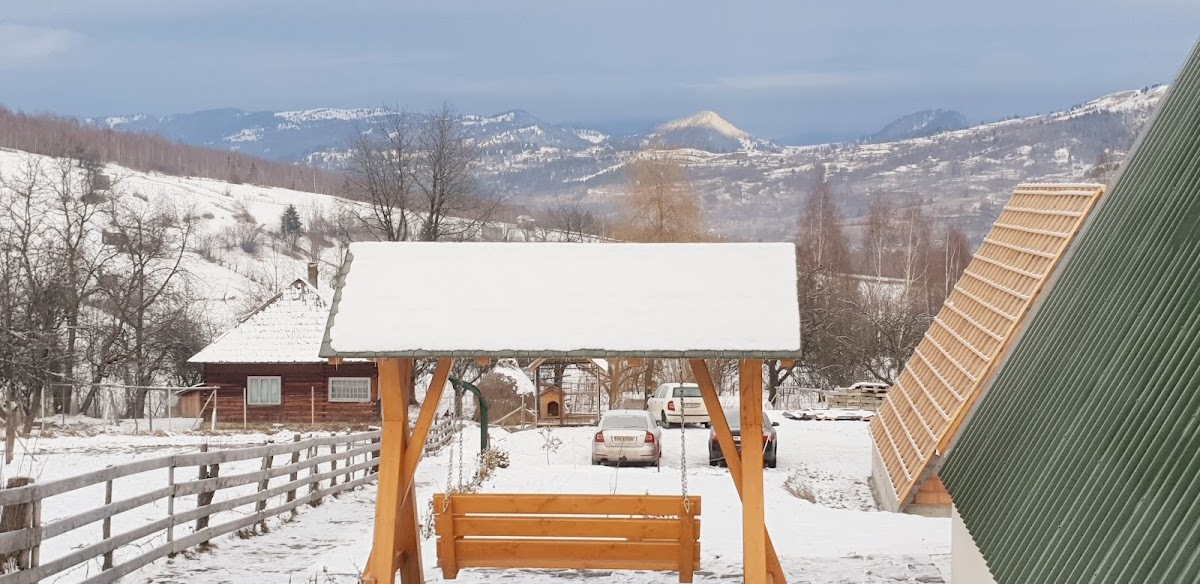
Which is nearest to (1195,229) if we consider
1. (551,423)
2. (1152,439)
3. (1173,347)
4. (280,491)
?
(1173,347)

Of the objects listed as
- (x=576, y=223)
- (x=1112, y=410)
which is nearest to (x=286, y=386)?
(x=1112, y=410)

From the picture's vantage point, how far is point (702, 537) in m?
16.1

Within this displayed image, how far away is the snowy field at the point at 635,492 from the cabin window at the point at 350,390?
10903 millimetres

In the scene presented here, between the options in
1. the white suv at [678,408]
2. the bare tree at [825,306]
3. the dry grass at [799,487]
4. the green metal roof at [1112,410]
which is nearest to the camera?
the green metal roof at [1112,410]

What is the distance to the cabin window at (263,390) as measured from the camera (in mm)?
41906

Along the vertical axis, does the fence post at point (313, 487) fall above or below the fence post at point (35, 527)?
below

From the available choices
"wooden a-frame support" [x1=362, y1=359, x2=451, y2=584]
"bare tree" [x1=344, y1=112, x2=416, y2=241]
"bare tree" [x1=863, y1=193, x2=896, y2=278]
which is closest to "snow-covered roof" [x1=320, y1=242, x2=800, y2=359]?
"wooden a-frame support" [x1=362, y1=359, x2=451, y2=584]

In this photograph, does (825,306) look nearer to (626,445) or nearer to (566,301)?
(626,445)

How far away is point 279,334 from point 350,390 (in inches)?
130

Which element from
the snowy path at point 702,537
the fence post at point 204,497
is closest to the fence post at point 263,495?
the snowy path at point 702,537

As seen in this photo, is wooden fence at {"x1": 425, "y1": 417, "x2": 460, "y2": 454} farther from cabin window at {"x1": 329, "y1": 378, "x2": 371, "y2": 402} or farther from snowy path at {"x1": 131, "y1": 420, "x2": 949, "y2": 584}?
cabin window at {"x1": 329, "y1": 378, "x2": 371, "y2": 402}

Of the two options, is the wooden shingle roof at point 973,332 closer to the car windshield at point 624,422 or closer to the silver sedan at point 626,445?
the silver sedan at point 626,445

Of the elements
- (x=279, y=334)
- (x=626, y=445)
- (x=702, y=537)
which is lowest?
(x=702, y=537)

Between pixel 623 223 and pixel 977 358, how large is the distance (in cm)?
3296
